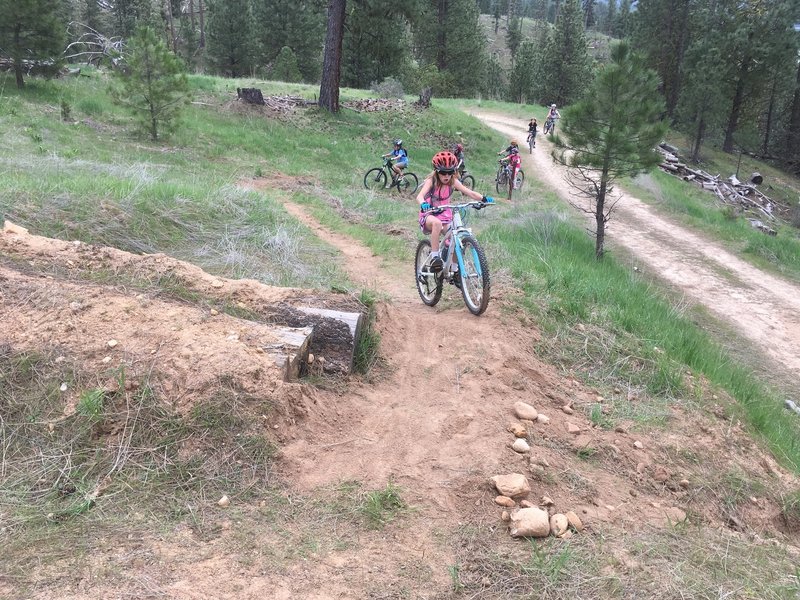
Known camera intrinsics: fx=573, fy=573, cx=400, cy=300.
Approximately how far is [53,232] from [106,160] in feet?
16.4

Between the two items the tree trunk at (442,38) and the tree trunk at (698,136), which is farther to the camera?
the tree trunk at (442,38)

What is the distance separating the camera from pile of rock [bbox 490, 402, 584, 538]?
9.70ft

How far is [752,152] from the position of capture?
34594 millimetres

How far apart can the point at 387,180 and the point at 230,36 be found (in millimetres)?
27459

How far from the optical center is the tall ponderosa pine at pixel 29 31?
46.0 ft

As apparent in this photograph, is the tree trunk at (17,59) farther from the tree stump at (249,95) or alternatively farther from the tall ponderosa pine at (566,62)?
the tall ponderosa pine at (566,62)

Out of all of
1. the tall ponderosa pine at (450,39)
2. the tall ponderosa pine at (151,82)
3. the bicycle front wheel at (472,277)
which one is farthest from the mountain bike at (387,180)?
the tall ponderosa pine at (450,39)

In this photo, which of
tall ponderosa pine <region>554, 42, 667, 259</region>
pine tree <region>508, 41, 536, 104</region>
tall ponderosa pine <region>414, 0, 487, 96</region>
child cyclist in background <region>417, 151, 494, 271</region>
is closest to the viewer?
child cyclist in background <region>417, 151, 494, 271</region>

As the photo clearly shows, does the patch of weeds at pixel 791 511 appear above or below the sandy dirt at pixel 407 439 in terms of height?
below

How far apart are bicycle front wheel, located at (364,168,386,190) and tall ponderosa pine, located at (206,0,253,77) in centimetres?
2667

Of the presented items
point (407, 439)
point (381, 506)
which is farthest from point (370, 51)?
point (381, 506)

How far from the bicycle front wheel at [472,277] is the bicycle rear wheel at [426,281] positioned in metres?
0.38

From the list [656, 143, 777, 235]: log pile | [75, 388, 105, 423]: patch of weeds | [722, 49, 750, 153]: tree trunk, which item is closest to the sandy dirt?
[75, 388, 105, 423]: patch of weeds

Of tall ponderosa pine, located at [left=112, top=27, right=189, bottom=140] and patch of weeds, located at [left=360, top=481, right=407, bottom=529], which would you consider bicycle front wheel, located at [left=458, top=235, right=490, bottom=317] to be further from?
tall ponderosa pine, located at [left=112, top=27, right=189, bottom=140]
